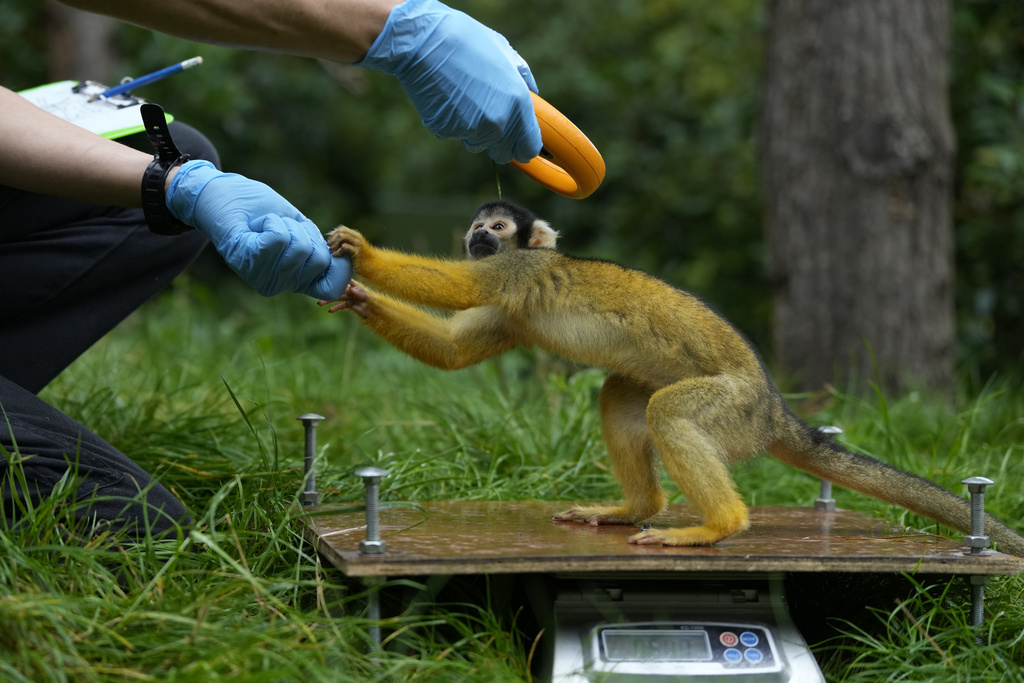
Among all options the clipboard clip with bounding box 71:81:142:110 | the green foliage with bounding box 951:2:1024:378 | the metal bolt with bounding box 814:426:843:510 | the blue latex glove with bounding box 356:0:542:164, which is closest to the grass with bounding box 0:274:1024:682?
the metal bolt with bounding box 814:426:843:510

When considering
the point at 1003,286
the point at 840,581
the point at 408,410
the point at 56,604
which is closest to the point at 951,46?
the point at 1003,286

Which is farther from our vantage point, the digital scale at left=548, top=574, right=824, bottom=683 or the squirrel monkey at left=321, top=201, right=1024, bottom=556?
the squirrel monkey at left=321, top=201, right=1024, bottom=556

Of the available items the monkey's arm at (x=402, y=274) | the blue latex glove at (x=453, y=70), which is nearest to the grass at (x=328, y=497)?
the monkey's arm at (x=402, y=274)

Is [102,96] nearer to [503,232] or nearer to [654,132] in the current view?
[503,232]

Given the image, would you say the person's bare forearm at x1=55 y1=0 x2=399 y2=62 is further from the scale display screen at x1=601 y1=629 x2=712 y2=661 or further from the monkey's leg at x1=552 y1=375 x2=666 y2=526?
the scale display screen at x1=601 y1=629 x2=712 y2=661

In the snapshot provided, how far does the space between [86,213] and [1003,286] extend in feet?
16.6

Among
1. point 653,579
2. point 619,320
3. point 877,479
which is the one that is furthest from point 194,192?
point 877,479

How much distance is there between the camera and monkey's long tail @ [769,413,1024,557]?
2516 millimetres

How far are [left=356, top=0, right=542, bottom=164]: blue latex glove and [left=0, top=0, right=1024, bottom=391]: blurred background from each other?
0.58 metres

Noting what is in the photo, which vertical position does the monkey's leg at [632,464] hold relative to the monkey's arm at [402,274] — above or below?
below

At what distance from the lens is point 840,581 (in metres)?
2.60

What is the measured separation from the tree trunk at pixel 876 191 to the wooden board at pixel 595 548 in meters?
2.26

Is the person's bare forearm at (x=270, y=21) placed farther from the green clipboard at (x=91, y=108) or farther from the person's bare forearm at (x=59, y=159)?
the green clipboard at (x=91, y=108)

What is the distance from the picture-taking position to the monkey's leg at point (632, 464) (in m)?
2.72
